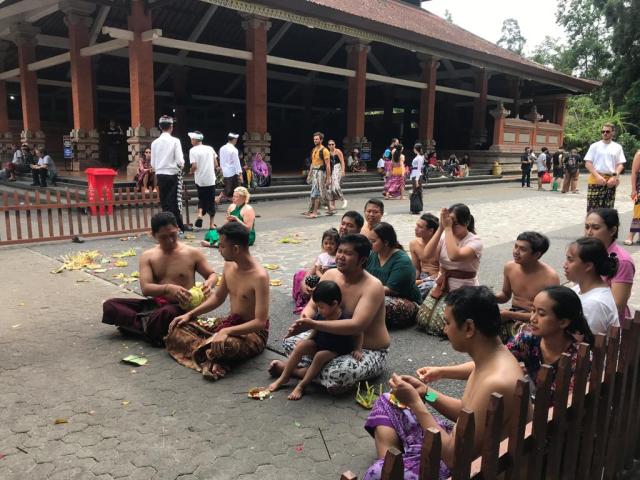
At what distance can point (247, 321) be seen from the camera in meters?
3.98

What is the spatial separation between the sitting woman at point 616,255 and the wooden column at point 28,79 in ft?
59.5

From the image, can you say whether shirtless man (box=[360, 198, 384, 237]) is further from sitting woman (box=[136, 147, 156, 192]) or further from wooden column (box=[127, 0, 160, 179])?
wooden column (box=[127, 0, 160, 179])

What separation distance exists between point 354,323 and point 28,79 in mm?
18152

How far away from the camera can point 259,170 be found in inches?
598

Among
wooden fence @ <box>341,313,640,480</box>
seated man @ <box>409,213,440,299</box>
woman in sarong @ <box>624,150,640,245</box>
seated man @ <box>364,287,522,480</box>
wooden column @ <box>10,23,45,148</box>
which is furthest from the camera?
wooden column @ <box>10,23,45,148</box>

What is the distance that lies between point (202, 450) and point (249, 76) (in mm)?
13781

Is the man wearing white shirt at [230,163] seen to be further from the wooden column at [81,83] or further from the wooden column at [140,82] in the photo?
the wooden column at [81,83]

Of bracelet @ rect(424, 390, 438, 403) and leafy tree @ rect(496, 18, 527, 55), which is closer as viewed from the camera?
bracelet @ rect(424, 390, 438, 403)

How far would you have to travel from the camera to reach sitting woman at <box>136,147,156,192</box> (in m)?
12.1

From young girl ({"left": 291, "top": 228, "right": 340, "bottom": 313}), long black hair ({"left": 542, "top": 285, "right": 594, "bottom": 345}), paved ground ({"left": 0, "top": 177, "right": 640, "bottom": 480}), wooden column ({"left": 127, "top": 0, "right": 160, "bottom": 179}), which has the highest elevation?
wooden column ({"left": 127, "top": 0, "right": 160, "bottom": 179})

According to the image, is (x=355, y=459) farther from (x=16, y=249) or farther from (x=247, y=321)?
(x=16, y=249)

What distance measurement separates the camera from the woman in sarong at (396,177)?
1466cm

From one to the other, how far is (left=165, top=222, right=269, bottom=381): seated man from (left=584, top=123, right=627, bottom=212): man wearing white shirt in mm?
6354

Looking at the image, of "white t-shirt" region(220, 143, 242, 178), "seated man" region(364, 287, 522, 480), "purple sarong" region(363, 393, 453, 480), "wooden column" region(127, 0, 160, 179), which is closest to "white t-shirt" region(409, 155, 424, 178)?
"white t-shirt" region(220, 143, 242, 178)
